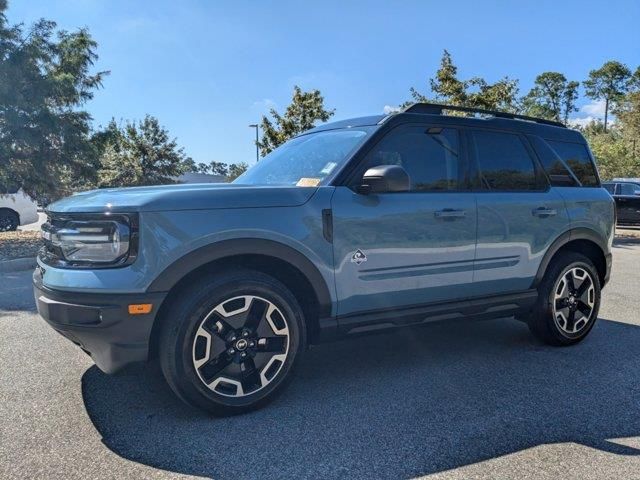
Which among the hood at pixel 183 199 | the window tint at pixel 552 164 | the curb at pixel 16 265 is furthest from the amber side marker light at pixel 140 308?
the curb at pixel 16 265

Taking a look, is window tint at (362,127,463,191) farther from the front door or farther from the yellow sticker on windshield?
the yellow sticker on windshield

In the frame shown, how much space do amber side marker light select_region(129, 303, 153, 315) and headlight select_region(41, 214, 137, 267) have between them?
0.24 m

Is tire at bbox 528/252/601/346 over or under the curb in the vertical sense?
over

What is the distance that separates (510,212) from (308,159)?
1.64 meters

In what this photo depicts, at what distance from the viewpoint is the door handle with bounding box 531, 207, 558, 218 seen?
4080 mm

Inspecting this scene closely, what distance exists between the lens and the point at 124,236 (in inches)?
105

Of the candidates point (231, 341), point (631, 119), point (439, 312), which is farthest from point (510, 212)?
point (631, 119)

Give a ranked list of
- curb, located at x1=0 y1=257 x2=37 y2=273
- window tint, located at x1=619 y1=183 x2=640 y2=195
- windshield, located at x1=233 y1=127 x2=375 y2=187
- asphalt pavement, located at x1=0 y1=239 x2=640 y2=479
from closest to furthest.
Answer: asphalt pavement, located at x1=0 y1=239 x2=640 y2=479 < windshield, located at x1=233 y1=127 x2=375 y2=187 < curb, located at x1=0 y1=257 x2=37 y2=273 < window tint, located at x1=619 y1=183 x2=640 y2=195

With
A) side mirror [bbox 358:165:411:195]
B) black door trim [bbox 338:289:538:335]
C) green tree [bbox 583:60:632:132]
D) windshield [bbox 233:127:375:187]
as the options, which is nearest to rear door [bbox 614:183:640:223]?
black door trim [bbox 338:289:538:335]

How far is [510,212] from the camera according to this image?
3.93 metres

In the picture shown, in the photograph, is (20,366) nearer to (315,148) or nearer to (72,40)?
(315,148)

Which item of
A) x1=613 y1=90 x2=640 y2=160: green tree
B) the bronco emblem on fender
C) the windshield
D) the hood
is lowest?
the bronco emblem on fender

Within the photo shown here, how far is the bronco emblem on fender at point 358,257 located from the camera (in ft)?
10.6

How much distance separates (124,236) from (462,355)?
2.85 m
